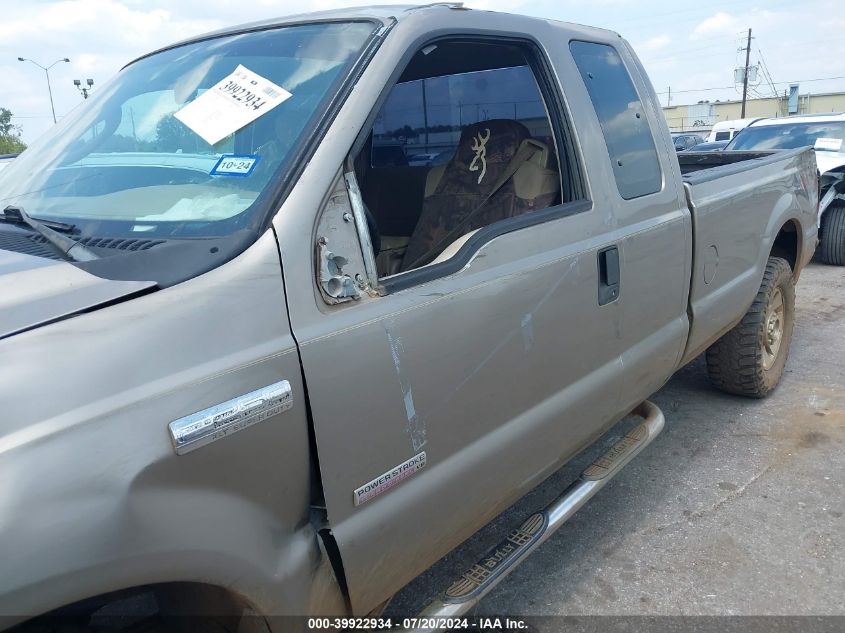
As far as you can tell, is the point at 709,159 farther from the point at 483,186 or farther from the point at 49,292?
the point at 49,292

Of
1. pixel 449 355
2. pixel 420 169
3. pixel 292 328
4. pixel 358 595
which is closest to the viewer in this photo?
pixel 292 328

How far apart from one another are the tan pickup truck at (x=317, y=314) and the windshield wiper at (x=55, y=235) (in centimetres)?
1

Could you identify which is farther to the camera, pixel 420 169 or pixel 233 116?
pixel 420 169

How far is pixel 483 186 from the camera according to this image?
9.94 feet

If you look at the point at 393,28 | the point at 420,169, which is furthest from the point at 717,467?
the point at 393,28

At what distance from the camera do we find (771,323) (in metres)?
4.40

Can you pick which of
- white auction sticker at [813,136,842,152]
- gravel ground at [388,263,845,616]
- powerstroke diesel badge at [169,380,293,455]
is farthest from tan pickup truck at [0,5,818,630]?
white auction sticker at [813,136,842,152]

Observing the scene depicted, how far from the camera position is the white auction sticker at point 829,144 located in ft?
28.7

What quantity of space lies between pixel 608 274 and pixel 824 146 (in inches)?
310

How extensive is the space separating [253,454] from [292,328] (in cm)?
29

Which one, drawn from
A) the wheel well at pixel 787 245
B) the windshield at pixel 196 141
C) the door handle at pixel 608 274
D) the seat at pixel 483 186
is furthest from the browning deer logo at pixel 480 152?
the wheel well at pixel 787 245

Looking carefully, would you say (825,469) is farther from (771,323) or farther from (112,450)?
(112,450)

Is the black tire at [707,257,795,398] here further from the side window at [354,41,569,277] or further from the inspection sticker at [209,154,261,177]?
the inspection sticker at [209,154,261,177]

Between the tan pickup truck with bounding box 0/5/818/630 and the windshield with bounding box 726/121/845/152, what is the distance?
691 centimetres
